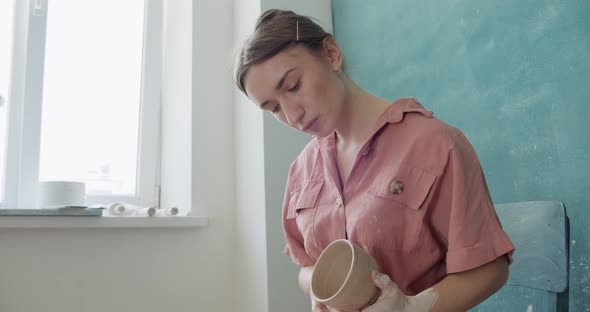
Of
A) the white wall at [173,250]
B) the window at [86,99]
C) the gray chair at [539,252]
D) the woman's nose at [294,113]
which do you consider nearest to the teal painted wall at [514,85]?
the gray chair at [539,252]

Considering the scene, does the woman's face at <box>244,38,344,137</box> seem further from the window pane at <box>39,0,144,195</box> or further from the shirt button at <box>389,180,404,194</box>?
the window pane at <box>39,0,144,195</box>

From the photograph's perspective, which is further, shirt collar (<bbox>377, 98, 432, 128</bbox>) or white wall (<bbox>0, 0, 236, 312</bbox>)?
white wall (<bbox>0, 0, 236, 312</bbox>)

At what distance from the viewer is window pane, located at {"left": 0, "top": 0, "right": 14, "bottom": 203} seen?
1747 millimetres

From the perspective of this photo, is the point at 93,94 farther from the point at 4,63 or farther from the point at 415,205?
the point at 415,205

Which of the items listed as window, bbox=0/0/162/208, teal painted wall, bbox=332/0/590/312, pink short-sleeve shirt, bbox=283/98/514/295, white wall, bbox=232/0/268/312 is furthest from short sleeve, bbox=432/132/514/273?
window, bbox=0/0/162/208

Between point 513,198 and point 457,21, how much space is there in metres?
0.51

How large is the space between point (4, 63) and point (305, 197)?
4.79 feet

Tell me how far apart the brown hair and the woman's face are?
0.04 ft

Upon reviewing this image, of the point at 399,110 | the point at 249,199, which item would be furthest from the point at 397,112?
the point at 249,199

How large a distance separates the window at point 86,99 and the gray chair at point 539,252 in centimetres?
148

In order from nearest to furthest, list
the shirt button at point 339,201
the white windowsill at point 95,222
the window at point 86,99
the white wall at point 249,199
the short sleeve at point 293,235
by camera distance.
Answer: the shirt button at point 339,201, the short sleeve at point 293,235, the white windowsill at point 95,222, the white wall at point 249,199, the window at point 86,99

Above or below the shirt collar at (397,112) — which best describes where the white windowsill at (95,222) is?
below

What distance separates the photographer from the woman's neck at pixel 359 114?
0.89m

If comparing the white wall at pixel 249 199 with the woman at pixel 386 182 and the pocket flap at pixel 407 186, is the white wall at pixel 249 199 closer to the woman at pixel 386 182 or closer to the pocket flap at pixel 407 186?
the woman at pixel 386 182
